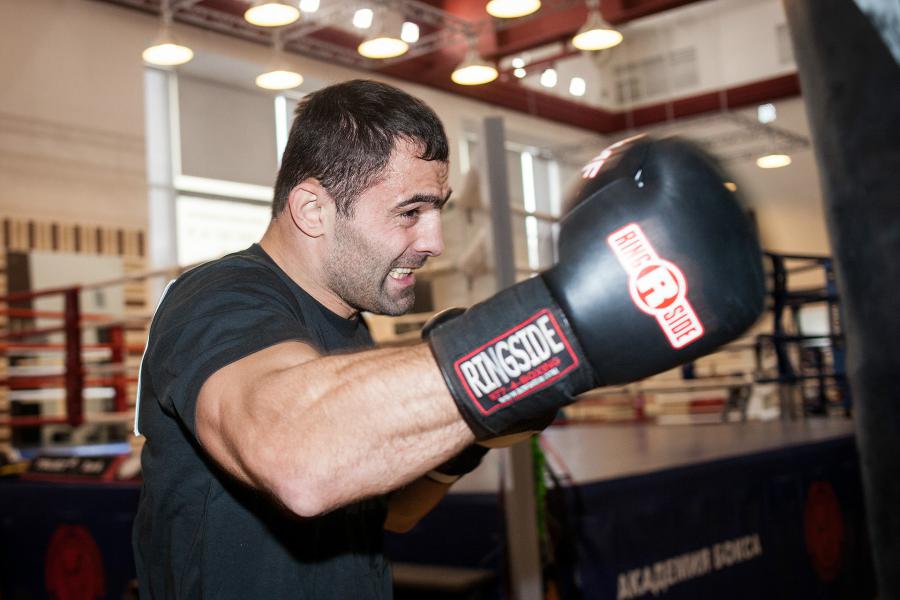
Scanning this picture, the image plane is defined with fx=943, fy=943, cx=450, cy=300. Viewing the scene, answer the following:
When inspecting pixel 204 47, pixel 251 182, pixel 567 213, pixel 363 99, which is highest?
pixel 204 47

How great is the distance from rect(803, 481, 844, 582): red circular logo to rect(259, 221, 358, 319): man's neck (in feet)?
8.42

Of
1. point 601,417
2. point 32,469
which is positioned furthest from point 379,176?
point 601,417

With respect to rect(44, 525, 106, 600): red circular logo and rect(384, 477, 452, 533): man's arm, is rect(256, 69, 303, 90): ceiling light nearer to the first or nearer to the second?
rect(44, 525, 106, 600): red circular logo

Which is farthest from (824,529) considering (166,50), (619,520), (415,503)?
(166,50)

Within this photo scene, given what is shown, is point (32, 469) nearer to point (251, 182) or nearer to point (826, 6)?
point (826, 6)

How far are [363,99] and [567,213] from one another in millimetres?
350

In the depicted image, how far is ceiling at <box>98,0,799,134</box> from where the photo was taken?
9008mm

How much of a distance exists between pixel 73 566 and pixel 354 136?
2.70 meters

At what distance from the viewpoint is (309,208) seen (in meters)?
1.14

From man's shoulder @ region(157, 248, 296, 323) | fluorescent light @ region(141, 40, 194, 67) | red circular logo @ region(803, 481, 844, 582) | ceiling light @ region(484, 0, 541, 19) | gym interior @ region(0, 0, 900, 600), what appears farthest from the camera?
fluorescent light @ region(141, 40, 194, 67)

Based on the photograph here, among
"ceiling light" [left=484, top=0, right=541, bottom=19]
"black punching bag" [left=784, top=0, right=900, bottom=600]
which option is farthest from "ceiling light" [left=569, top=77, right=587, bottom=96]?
"black punching bag" [left=784, top=0, right=900, bottom=600]

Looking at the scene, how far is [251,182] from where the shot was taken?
9.80 metres

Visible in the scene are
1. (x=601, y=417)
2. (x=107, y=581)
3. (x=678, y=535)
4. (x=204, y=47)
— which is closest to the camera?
(x=678, y=535)

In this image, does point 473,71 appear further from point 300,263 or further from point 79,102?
point 300,263
